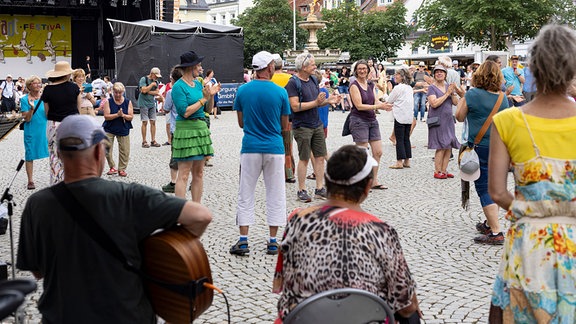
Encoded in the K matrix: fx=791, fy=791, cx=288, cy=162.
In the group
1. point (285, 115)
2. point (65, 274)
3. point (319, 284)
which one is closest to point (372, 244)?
point (319, 284)

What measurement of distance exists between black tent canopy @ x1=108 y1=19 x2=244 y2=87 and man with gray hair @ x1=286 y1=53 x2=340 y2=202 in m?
19.1

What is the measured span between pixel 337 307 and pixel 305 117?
7.39m

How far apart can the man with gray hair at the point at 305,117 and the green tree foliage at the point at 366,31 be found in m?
55.2

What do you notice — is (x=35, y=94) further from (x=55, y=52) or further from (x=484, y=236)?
(x=55, y=52)

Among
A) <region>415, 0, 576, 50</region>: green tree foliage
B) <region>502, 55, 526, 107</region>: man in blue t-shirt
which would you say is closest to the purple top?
<region>502, 55, 526, 107</region>: man in blue t-shirt

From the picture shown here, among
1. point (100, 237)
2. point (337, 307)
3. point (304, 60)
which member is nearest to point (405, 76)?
point (304, 60)

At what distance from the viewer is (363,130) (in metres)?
10.9

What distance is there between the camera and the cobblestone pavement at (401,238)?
19.0 feet

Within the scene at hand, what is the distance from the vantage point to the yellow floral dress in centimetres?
315

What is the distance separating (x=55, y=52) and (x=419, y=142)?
3051cm

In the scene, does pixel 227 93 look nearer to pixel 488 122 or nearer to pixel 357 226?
pixel 488 122

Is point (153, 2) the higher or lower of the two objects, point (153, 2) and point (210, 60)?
the higher

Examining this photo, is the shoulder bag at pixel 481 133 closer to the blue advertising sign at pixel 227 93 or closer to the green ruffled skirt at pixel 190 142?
the green ruffled skirt at pixel 190 142

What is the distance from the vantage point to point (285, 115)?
760 centimetres
